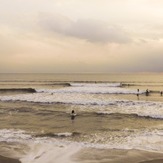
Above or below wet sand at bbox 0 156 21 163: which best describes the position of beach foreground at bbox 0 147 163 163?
below

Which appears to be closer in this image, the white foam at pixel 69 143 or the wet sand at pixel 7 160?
the wet sand at pixel 7 160

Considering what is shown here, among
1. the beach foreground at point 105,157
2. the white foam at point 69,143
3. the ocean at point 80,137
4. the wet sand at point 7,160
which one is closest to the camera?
the wet sand at point 7,160

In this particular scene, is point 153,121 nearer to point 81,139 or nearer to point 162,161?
point 81,139

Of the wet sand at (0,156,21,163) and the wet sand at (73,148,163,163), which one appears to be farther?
the wet sand at (73,148,163,163)

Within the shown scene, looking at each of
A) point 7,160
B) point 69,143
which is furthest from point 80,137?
point 7,160

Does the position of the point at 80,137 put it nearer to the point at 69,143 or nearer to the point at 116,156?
the point at 69,143

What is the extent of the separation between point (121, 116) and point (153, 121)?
10.6 feet

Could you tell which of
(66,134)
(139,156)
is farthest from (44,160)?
(66,134)

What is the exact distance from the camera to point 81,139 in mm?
18516

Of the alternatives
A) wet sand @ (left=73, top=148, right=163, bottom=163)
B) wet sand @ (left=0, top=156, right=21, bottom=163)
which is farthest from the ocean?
wet sand @ (left=0, top=156, right=21, bottom=163)

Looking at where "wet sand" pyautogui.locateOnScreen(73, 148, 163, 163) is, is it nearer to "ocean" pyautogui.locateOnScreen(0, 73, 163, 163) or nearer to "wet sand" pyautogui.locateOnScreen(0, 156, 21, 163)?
"ocean" pyautogui.locateOnScreen(0, 73, 163, 163)

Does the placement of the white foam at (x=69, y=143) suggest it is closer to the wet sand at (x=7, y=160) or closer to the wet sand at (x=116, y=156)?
the wet sand at (x=7, y=160)

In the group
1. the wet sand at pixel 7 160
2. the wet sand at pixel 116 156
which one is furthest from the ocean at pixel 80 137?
the wet sand at pixel 7 160

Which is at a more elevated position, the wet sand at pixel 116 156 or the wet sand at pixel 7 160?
the wet sand at pixel 7 160
